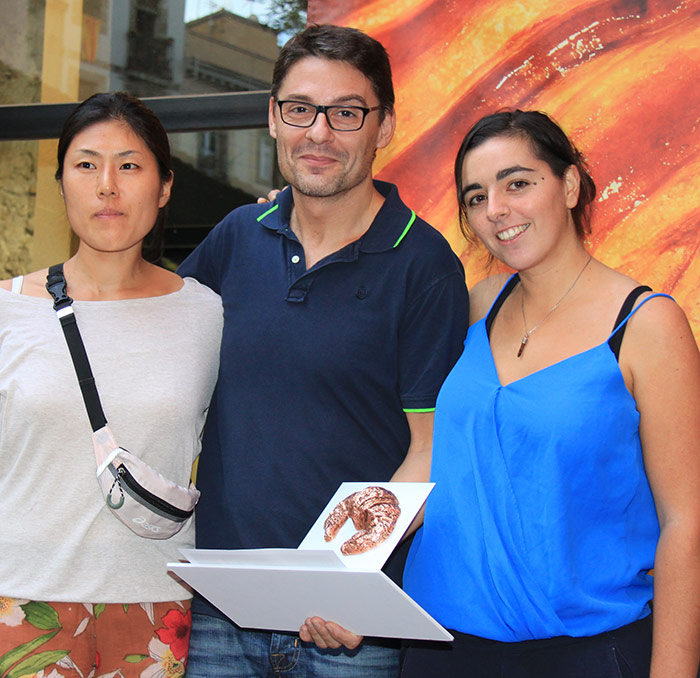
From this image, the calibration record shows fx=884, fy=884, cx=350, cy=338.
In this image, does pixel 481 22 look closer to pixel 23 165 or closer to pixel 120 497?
pixel 120 497

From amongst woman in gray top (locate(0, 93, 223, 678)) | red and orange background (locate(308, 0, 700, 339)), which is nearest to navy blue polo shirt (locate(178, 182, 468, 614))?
woman in gray top (locate(0, 93, 223, 678))

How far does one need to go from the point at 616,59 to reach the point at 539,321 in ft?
4.34

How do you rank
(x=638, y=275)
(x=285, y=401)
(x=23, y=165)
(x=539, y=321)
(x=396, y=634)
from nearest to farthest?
(x=396, y=634), (x=539, y=321), (x=285, y=401), (x=638, y=275), (x=23, y=165)

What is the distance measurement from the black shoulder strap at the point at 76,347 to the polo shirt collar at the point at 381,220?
593 millimetres

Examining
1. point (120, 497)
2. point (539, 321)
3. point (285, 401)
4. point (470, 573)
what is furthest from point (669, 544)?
point (120, 497)

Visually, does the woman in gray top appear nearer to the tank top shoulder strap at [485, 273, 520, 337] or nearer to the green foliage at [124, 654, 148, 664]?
the green foliage at [124, 654, 148, 664]

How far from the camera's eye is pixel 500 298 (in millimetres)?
2254

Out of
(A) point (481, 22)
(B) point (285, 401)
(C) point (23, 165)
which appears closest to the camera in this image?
(B) point (285, 401)

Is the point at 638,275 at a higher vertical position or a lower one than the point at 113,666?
higher

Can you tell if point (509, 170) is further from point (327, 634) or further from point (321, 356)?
point (327, 634)

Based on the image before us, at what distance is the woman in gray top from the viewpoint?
1987 mm

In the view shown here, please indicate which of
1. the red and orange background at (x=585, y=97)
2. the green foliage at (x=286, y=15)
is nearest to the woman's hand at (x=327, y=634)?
the red and orange background at (x=585, y=97)

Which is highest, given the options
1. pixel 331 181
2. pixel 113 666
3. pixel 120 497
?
pixel 331 181

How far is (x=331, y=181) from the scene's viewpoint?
2.30 metres
